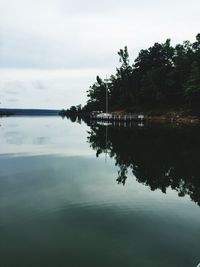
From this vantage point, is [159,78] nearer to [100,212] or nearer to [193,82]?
[193,82]

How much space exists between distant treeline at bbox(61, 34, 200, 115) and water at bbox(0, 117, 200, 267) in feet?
142

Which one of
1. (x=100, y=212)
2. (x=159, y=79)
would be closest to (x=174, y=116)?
(x=159, y=79)

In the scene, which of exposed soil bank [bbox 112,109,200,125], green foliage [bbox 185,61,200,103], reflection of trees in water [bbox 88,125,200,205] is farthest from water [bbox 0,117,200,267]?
exposed soil bank [bbox 112,109,200,125]

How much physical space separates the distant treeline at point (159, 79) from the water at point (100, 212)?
1702 inches

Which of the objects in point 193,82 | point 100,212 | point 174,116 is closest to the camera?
point 100,212

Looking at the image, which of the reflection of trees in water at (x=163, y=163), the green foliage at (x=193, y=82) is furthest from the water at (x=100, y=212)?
the green foliage at (x=193, y=82)

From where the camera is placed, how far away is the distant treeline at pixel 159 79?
64.0 m

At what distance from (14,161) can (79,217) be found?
12.6 m

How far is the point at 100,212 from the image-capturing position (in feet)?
37.8

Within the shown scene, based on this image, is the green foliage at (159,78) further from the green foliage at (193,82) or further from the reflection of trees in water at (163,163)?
the reflection of trees in water at (163,163)

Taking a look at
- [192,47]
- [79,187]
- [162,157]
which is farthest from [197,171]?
[192,47]

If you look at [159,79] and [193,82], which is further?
[159,79]

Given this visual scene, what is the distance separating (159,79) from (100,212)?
60.3 metres

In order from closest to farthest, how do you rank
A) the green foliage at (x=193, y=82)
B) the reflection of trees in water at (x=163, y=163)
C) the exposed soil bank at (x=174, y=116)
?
the reflection of trees in water at (x=163, y=163) → the green foliage at (x=193, y=82) → the exposed soil bank at (x=174, y=116)
